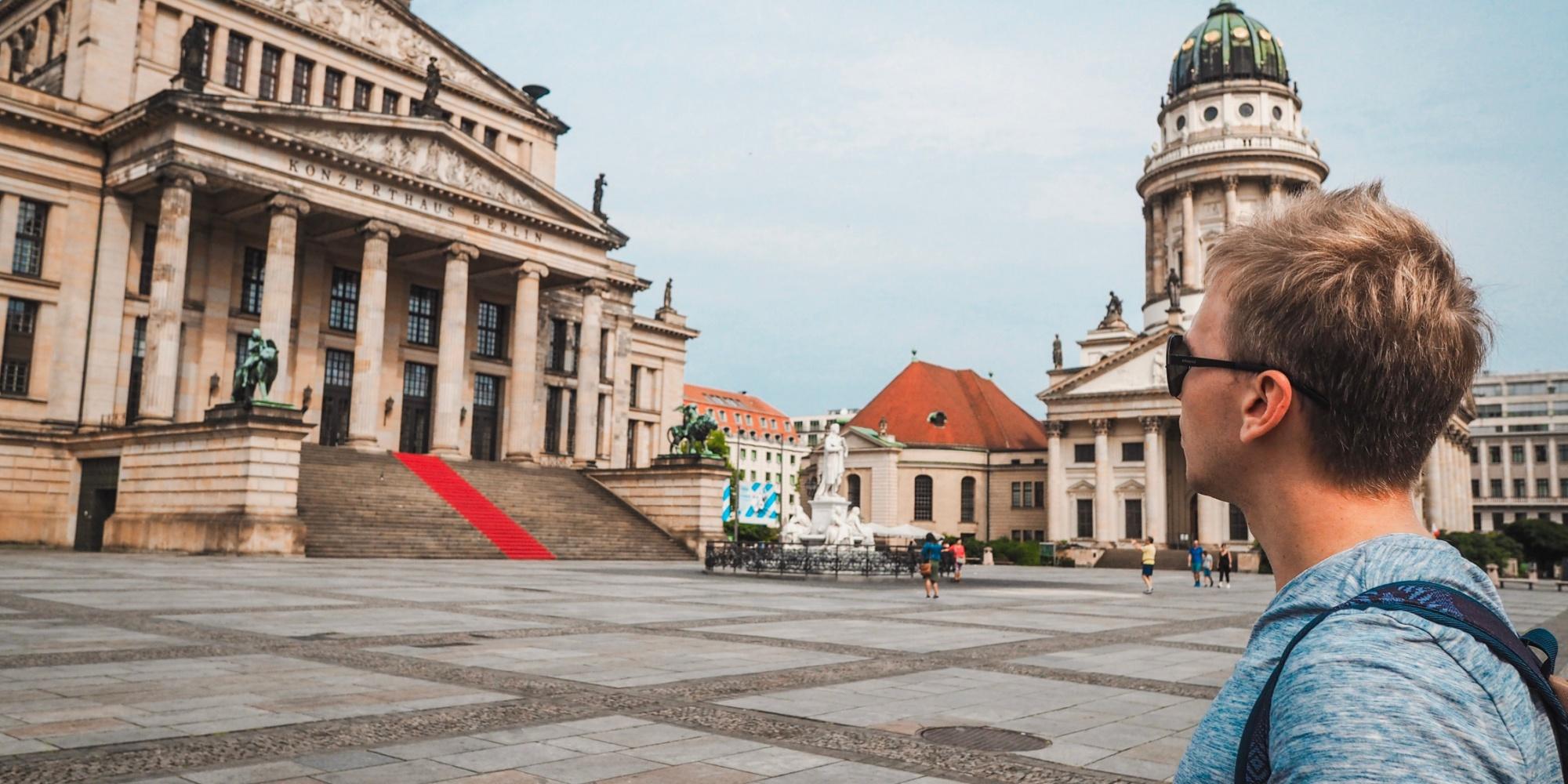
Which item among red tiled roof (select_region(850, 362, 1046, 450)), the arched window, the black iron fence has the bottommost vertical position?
the black iron fence

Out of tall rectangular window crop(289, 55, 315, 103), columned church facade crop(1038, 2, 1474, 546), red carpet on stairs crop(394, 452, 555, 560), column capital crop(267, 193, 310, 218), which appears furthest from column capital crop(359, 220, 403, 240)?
columned church facade crop(1038, 2, 1474, 546)

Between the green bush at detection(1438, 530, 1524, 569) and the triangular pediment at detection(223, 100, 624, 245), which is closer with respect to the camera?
the triangular pediment at detection(223, 100, 624, 245)

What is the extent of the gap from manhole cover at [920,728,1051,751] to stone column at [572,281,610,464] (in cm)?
4634

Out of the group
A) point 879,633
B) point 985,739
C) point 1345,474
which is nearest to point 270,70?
point 879,633

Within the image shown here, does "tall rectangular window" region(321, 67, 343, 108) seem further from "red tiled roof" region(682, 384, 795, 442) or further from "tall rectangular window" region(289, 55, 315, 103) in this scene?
"red tiled roof" region(682, 384, 795, 442)

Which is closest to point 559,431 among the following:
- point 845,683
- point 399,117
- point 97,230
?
point 399,117

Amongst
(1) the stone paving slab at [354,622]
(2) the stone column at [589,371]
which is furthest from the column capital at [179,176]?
(1) the stone paving slab at [354,622]

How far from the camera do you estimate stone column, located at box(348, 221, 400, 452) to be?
149 feet

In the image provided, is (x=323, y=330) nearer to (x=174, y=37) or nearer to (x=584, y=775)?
(x=174, y=37)

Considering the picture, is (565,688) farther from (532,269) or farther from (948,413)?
(948,413)

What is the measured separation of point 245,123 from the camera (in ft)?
134

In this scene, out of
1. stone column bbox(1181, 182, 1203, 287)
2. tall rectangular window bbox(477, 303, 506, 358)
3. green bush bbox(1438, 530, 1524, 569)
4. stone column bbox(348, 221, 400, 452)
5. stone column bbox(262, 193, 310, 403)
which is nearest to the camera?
stone column bbox(262, 193, 310, 403)

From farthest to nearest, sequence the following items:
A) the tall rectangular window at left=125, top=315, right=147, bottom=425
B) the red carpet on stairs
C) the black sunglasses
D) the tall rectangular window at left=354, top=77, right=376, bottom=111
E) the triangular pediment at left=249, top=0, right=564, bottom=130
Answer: the tall rectangular window at left=354, top=77, right=376, bottom=111 < the triangular pediment at left=249, top=0, right=564, bottom=130 < the tall rectangular window at left=125, top=315, right=147, bottom=425 < the red carpet on stairs < the black sunglasses

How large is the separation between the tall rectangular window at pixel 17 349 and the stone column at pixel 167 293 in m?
5.23
